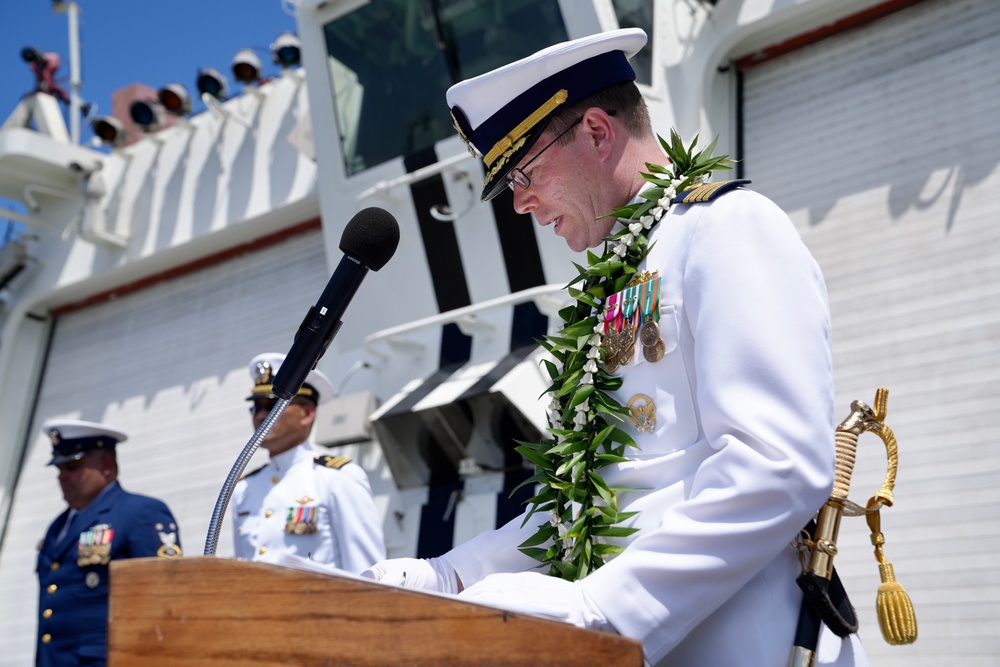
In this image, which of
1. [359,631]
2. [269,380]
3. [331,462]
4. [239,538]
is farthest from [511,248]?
[359,631]

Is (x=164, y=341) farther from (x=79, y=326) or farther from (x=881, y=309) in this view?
(x=881, y=309)

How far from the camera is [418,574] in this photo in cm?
156

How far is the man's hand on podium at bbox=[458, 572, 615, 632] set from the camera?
1165 mm

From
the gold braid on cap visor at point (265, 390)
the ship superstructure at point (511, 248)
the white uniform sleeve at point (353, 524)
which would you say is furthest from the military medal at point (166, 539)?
the ship superstructure at point (511, 248)

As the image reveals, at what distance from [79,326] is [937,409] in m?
7.18

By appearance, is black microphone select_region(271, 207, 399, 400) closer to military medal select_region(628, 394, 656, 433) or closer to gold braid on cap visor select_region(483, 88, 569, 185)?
gold braid on cap visor select_region(483, 88, 569, 185)

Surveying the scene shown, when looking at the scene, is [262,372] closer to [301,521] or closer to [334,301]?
[301,521]

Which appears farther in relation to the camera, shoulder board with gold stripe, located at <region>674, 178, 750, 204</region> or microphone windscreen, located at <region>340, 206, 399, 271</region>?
microphone windscreen, located at <region>340, 206, 399, 271</region>

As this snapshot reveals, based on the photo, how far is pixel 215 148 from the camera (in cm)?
826

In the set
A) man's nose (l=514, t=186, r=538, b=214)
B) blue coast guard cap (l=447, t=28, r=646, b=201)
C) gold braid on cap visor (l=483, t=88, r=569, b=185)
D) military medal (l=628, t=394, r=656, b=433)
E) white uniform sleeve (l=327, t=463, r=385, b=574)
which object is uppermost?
blue coast guard cap (l=447, t=28, r=646, b=201)

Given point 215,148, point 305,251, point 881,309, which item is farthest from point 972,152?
point 215,148

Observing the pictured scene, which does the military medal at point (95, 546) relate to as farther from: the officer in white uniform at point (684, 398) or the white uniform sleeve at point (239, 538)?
the officer in white uniform at point (684, 398)

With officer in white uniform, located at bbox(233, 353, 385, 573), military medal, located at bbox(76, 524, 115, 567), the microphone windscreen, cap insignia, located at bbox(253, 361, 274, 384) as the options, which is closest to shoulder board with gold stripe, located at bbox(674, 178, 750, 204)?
the microphone windscreen

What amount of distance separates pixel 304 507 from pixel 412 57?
3.08 metres
